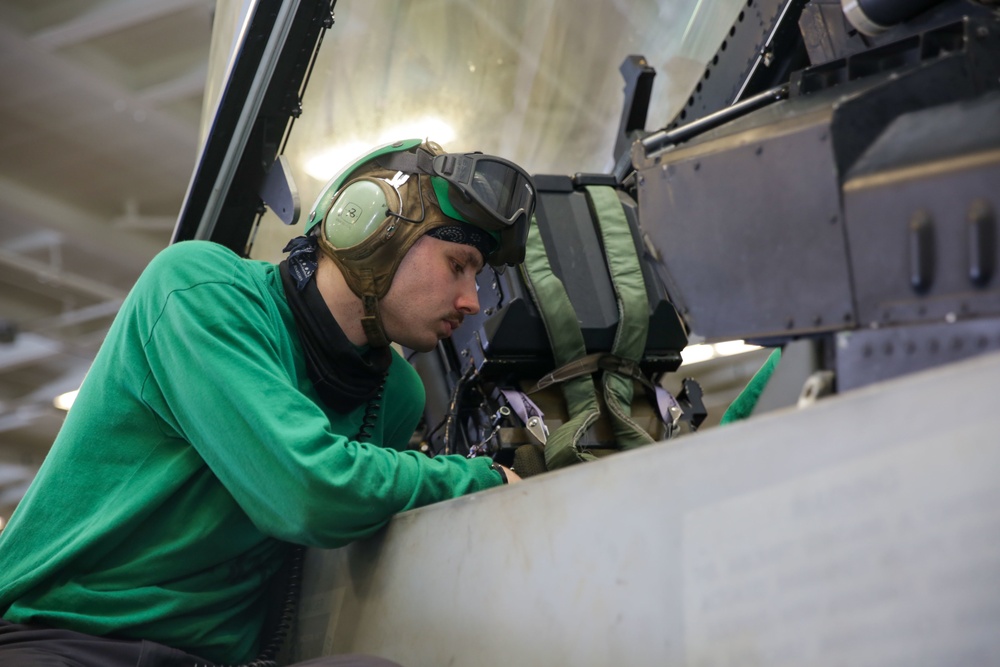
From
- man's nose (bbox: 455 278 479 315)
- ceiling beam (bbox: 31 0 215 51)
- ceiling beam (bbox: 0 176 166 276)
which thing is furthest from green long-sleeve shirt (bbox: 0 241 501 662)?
ceiling beam (bbox: 0 176 166 276)

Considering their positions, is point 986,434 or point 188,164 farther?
point 188,164

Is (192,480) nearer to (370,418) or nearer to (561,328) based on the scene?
(370,418)

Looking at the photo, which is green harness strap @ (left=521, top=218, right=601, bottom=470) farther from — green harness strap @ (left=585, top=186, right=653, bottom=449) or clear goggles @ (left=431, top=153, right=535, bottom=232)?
clear goggles @ (left=431, top=153, right=535, bottom=232)

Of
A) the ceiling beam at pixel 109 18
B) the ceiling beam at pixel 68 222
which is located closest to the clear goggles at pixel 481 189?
the ceiling beam at pixel 109 18

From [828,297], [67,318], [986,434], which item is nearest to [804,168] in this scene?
[828,297]

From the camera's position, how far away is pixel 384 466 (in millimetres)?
1444

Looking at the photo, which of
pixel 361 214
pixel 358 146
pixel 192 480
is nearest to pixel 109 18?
pixel 358 146

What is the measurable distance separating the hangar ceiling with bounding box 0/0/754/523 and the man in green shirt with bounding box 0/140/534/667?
86 centimetres

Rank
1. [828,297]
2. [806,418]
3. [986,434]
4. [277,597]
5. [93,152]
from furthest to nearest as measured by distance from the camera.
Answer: [93,152] < [277,597] < [828,297] < [806,418] < [986,434]

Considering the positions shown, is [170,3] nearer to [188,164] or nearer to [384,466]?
[188,164]

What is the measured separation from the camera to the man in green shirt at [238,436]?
1.41 m

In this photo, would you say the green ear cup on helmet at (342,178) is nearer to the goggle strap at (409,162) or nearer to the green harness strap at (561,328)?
the goggle strap at (409,162)

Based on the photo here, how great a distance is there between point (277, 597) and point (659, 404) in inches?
34.6

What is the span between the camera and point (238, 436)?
1.40 m
